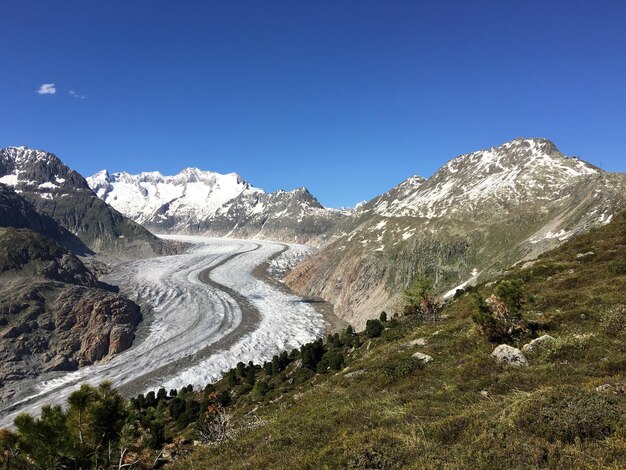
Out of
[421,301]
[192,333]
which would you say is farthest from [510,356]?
[192,333]

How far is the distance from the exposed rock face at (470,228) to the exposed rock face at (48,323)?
57.7 meters

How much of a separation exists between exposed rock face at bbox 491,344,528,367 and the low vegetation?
0.37 metres

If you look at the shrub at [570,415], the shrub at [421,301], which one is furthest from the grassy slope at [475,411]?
the shrub at [421,301]

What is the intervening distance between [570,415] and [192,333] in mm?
90892

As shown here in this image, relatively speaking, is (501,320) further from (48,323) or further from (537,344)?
(48,323)

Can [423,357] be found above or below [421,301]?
below

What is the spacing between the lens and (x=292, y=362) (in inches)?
2080

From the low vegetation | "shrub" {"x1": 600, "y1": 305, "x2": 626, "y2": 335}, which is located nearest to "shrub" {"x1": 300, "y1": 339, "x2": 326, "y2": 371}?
the low vegetation

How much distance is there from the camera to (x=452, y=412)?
42.1ft

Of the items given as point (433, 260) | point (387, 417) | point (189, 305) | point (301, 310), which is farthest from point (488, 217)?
point (387, 417)

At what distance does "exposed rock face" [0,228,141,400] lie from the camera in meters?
74.9

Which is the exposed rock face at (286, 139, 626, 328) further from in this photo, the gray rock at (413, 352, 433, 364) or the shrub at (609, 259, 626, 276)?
the gray rock at (413, 352, 433, 364)

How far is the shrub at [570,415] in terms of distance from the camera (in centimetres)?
941

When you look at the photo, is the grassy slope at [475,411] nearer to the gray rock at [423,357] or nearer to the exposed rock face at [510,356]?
the exposed rock face at [510,356]
